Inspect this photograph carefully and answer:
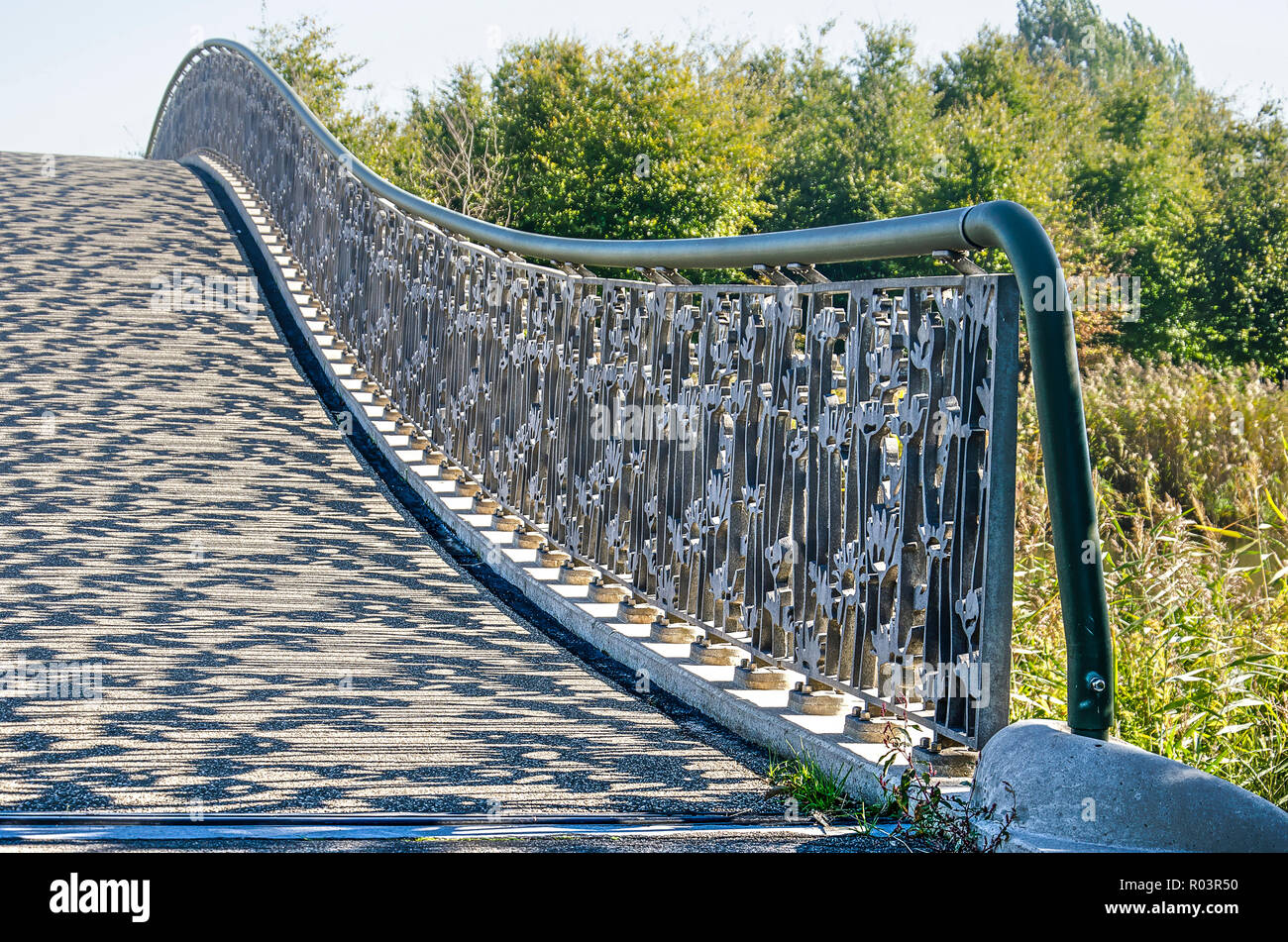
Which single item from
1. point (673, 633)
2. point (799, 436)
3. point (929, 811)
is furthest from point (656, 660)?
point (929, 811)

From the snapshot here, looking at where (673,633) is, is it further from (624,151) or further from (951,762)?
(624,151)

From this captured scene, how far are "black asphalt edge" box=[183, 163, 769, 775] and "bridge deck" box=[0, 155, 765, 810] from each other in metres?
0.07

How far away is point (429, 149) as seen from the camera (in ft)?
131

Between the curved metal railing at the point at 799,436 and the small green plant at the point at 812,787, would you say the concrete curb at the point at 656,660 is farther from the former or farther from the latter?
the curved metal railing at the point at 799,436

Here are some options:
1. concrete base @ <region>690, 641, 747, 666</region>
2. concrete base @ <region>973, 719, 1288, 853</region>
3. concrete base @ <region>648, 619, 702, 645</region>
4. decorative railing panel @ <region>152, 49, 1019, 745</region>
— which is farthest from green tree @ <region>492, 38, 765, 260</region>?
concrete base @ <region>973, 719, 1288, 853</region>

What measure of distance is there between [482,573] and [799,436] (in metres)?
2.98

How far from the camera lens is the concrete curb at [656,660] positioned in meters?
3.56

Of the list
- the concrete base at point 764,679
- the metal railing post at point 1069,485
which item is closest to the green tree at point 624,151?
the concrete base at point 764,679

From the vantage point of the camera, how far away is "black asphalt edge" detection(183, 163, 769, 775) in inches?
168

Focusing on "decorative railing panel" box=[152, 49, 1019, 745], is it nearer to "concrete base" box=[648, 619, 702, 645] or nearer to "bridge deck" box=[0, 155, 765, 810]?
"concrete base" box=[648, 619, 702, 645]

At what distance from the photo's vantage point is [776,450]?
4.29 m

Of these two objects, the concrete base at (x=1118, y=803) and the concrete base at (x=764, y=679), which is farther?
the concrete base at (x=764, y=679)

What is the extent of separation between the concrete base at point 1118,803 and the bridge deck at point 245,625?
1.03m

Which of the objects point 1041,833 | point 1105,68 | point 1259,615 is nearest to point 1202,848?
point 1041,833
